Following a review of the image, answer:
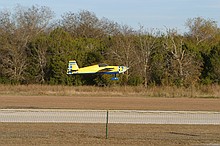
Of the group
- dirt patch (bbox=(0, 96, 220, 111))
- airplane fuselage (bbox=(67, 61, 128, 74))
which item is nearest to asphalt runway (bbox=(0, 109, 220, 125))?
dirt patch (bbox=(0, 96, 220, 111))

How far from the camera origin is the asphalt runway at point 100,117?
22.9 meters

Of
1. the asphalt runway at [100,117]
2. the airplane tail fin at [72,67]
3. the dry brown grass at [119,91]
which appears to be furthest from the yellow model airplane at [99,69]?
the asphalt runway at [100,117]

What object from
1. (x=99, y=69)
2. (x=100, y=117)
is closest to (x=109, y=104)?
(x=100, y=117)

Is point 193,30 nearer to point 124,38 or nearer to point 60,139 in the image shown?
point 124,38

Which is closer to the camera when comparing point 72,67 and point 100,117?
point 100,117

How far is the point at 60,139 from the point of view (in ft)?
54.0

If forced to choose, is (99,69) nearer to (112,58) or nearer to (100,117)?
(112,58)

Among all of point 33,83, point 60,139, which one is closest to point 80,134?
point 60,139

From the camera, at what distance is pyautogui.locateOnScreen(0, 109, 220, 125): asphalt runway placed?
22.9 m

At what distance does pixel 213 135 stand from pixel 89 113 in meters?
8.64

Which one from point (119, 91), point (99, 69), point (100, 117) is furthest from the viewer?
point (99, 69)

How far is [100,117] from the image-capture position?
80.3 feet

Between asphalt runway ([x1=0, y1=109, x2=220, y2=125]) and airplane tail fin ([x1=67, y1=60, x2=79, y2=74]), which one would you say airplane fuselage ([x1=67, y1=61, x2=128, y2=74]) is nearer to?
airplane tail fin ([x1=67, y1=60, x2=79, y2=74])

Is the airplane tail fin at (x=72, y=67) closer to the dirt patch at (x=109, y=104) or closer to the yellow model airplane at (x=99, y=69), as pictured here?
the yellow model airplane at (x=99, y=69)
